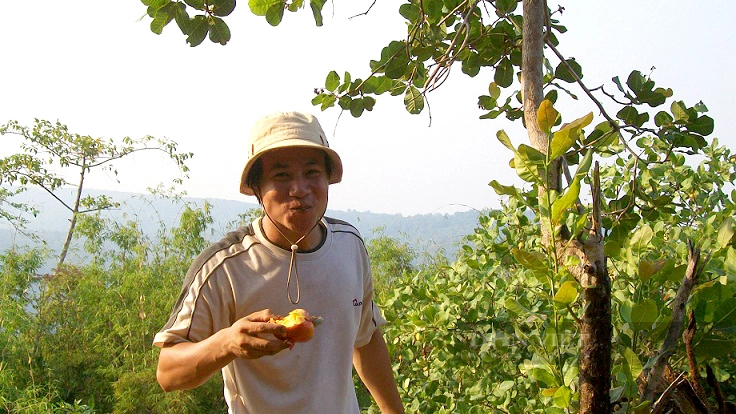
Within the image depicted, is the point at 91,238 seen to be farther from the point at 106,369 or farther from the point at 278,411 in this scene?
the point at 278,411

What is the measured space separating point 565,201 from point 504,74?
0.80m

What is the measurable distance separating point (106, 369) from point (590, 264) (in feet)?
12.7

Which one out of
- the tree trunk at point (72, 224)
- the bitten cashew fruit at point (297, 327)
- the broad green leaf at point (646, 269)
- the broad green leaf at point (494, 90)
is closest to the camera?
the broad green leaf at point (646, 269)

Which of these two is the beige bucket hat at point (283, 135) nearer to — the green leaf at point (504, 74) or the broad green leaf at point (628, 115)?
the green leaf at point (504, 74)

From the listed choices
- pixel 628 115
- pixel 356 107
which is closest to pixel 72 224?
pixel 356 107

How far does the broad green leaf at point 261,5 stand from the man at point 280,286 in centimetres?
23

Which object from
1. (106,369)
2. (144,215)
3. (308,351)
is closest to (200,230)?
(144,215)

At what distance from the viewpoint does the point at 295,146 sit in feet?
4.67

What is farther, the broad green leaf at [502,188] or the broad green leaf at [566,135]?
the broad green leaf at [502,188]

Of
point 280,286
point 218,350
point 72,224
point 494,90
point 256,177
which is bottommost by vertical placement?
point 218,350

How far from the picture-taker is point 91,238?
6.05 metres

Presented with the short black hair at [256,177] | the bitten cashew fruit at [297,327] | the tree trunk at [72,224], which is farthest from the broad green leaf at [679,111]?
the tree trunk at [72,224]

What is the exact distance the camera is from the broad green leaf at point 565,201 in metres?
0.93

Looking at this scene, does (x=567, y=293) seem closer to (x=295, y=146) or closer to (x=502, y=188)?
(x=502, y=188)
